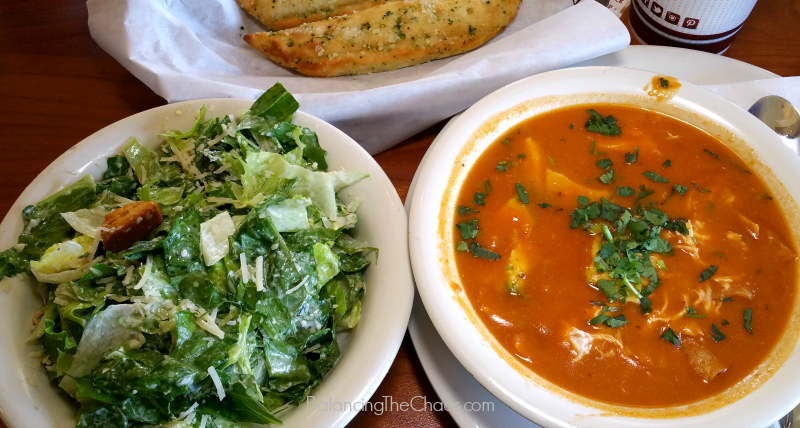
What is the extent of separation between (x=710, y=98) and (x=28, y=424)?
104 inches

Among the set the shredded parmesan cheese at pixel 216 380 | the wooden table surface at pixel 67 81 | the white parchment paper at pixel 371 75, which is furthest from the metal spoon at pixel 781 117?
the shredded parmesan cheese at pixel 216 380

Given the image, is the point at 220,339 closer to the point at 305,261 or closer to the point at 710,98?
the point at 305,261

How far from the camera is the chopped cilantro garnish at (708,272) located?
1793 millimetres

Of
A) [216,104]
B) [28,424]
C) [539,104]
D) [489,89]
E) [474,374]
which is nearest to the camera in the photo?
[28,424]

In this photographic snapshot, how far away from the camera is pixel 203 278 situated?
5.24 ft

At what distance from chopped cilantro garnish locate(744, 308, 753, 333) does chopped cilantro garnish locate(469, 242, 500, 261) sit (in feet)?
2.83

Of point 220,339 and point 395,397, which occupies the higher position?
point 220,339

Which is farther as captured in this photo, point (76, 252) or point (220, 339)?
point (76, 252)

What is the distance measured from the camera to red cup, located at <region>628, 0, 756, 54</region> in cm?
230

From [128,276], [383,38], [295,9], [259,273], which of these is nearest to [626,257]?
[259,273]

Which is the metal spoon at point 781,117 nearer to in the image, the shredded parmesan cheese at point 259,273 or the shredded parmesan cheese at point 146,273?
the shredded parmesan cheese at point 259,273

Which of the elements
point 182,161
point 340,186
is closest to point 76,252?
point 182,161

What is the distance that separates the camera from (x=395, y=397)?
1877 millimetres

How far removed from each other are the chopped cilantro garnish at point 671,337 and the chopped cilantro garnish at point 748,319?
26cm
